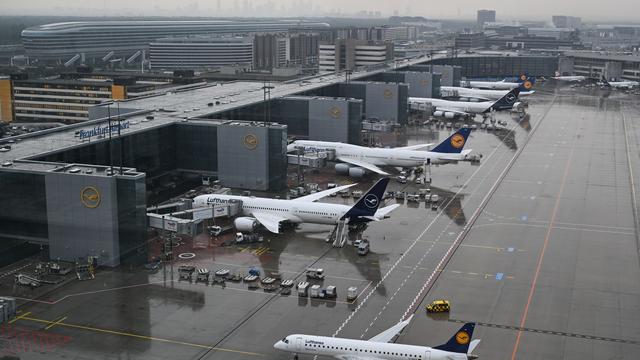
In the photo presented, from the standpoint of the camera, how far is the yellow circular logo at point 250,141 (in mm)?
101938

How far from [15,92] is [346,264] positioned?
127 meters

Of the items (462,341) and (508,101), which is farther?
(508,101)

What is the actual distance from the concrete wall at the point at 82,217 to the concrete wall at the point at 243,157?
34.4m

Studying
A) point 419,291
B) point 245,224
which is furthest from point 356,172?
point 419,291

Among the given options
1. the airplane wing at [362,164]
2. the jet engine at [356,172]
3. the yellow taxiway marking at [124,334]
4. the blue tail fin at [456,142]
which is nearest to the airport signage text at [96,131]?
the yellow taxiway marking at [124,334]

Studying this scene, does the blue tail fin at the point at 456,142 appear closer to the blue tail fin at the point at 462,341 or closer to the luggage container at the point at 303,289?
the luggage container at the point at 303,289

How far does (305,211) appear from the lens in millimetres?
81750

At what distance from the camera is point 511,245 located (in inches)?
3061

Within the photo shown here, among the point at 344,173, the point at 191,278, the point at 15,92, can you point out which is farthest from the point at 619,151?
the point at 15,92

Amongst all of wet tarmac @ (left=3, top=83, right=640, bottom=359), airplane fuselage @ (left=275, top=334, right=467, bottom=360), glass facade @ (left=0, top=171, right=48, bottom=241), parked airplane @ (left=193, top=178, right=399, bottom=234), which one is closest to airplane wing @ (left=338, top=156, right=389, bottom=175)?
wet tarmac @ (left=3, top=83, right=640, bottom=359)

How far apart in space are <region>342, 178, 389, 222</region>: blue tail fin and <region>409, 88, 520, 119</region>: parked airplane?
319 feet

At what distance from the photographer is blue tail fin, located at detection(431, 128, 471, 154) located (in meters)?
110

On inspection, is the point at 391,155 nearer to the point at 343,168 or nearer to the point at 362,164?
the point at 362,164

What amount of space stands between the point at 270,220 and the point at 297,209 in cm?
328
